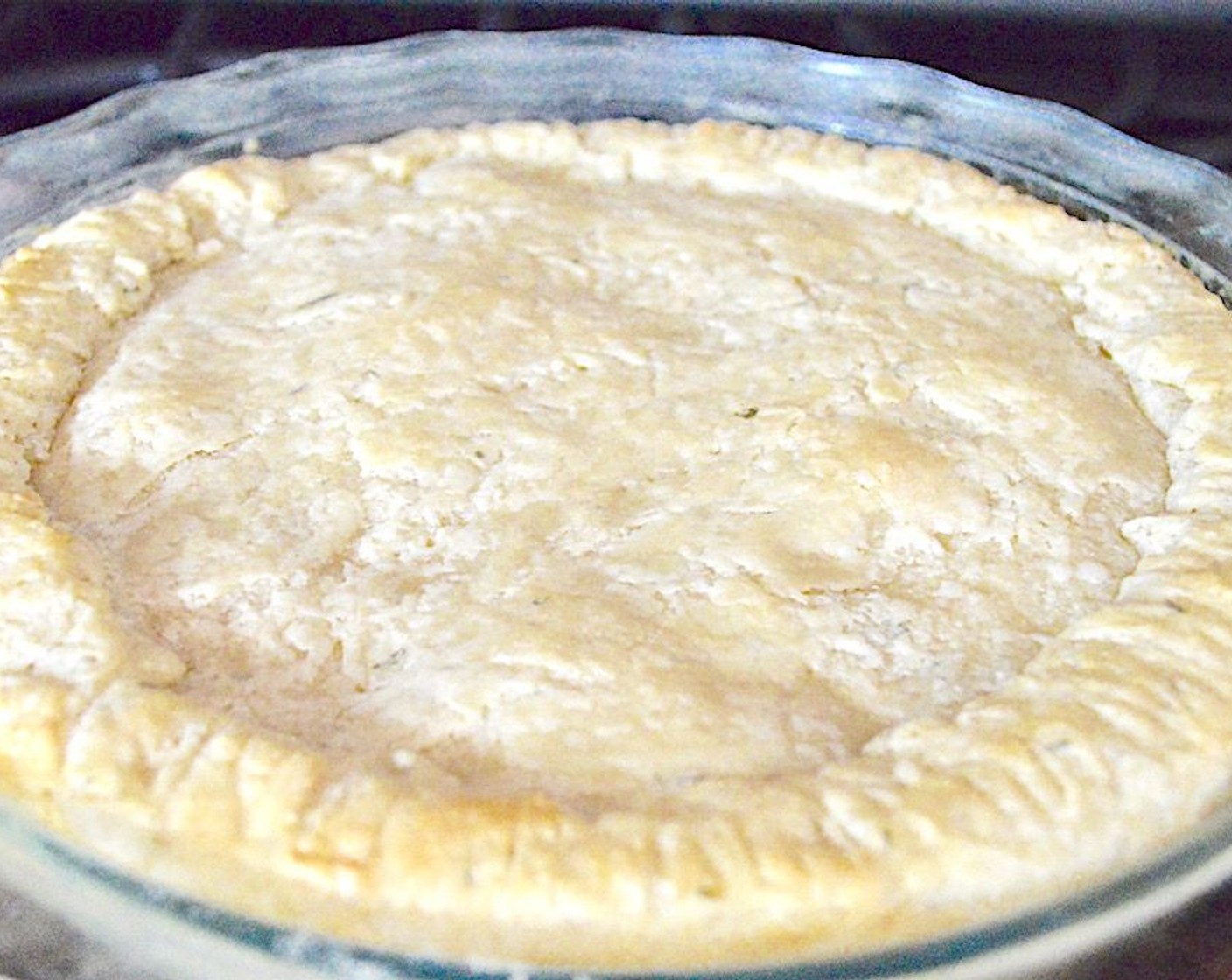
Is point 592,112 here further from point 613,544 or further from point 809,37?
point 613,544

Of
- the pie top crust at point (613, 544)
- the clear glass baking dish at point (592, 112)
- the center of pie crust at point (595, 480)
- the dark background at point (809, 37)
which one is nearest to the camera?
the pie top crust at point (613, 544)

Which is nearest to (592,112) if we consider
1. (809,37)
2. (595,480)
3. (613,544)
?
(809,37)

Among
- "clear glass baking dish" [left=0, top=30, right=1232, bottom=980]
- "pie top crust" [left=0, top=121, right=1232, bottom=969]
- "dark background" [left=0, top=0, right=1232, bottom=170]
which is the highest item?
"dark background" [left=0, top=0, right=1232, bottom=170]

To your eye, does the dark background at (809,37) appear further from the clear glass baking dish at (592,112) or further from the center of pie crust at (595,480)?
the center of pie crust at (595,480)

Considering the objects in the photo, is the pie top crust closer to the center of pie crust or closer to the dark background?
the center of pie crust

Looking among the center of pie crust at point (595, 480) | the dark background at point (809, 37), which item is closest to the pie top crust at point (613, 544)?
the center of pie crust at point (595, 480)

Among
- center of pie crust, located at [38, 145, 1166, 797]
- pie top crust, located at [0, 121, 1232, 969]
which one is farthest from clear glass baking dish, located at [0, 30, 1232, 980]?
center of pie crust, located at [38, 145, 1166, 797]

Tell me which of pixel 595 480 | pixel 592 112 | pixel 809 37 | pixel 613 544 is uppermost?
pixel 809 37
